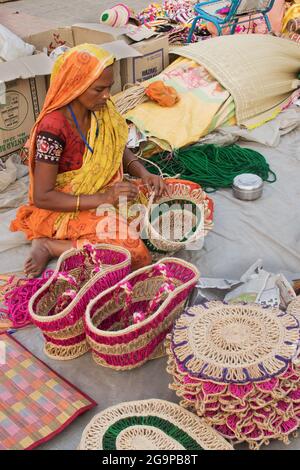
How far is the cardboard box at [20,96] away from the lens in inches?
112

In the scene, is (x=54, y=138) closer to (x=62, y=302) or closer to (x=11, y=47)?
(x=62, y=302)

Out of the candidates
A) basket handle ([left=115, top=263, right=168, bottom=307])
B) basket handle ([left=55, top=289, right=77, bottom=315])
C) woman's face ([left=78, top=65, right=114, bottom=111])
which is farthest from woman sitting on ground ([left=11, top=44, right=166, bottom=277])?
basket handle ([left=55, top=289, right=77, bottom=315])

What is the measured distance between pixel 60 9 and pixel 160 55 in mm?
1850

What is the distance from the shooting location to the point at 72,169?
85.6 inches

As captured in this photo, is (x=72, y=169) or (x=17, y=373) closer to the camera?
(x=17, y=373)

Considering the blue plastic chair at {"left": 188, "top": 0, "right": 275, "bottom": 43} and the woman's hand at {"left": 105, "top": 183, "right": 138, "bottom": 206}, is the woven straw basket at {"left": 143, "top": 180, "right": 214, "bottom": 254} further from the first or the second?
the blue plastic chair at {"left": 188, "top": 0, "right": 275, "bottom": 43}

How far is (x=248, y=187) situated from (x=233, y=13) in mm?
2043

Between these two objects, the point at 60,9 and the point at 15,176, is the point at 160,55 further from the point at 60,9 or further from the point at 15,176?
the point at 60,9

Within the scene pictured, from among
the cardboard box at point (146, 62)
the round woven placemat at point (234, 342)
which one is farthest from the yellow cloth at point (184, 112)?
the round woven placemat at point (234, 342)

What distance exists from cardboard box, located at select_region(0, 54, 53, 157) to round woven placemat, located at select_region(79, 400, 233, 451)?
1.93 metres

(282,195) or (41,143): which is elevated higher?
(41,143)

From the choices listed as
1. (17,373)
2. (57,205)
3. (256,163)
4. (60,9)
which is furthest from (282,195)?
(60,9)

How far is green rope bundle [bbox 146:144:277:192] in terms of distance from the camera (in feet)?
9.30

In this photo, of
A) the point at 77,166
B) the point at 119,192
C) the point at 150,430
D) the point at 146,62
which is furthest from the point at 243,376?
the point at 146,62
